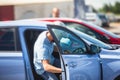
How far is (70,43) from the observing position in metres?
5.48

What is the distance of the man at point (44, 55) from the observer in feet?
17.2

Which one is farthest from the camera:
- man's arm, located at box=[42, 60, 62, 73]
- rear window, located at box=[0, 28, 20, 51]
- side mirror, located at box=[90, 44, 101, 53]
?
rear window, located at box=[0, 28, 20, 51]

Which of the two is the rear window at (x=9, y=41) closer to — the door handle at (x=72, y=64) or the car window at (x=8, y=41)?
the car window at (x=8, y=41)

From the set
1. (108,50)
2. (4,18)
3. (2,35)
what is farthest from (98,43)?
(4,18)

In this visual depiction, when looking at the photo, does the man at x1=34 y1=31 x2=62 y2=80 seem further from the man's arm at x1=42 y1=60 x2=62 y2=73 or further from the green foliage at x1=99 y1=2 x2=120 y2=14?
the green foliage at x1=99 y1=2 x2=120 y2=14

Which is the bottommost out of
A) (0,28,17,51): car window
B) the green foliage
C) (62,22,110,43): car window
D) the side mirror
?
the green foliage

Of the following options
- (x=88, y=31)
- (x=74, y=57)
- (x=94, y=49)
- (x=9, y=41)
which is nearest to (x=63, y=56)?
(x=74, y=57)

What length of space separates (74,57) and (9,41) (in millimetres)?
1097

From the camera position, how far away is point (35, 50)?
534 centimetres

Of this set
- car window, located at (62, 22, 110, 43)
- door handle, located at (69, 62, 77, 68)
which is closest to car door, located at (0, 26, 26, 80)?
door handle, located at (69, 62, 77, 68)

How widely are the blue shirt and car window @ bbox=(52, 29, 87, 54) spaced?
0.68 feet

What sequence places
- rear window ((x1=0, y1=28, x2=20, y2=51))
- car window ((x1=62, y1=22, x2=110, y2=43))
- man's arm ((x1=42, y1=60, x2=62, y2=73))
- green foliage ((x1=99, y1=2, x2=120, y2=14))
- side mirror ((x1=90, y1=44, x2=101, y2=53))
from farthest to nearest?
1. green foliage ((x1=99, y1=2, x2=120, y2=14))
2. car window ((x1=62, y1=22, x2=110, y2=43))
3. rear window ((x1=0, y1=28, x2=20, y2=51))
4. side mirror ((x1=90, y1=44, x2=101, y2=53))
5. man's arm ((x1=42, y1=60, x2=62, y2=73))

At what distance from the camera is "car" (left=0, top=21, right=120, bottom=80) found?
525cm

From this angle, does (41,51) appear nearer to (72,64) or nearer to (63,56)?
(63,56)
